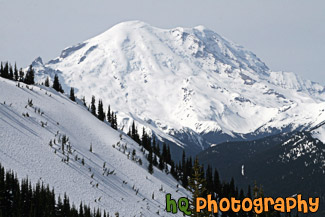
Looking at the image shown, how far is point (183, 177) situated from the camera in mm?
109688

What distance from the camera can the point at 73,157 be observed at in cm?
6850

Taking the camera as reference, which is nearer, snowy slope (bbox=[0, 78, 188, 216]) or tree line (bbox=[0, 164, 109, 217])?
tree line (bbox=[0, 164, 109, 217])

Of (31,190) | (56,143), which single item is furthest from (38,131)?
(31,190)

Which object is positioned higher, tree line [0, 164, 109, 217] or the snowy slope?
the snowy slope

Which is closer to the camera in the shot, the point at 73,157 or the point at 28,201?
the point at 28,201

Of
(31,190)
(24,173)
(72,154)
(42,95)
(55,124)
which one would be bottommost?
(31,190)

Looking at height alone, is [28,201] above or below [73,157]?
below

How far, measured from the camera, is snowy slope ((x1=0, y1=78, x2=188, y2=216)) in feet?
196

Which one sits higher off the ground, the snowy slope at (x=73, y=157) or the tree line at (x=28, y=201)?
the snowy slope at (x=73, y=157)

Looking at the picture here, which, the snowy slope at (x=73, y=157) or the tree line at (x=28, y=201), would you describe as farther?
the snowy slope at (x=73, y=157)

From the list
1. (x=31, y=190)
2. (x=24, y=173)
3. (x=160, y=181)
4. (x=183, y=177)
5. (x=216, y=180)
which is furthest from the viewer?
(x=216, y=180)

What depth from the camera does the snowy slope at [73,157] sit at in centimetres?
5975

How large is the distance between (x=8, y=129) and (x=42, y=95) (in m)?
27.1

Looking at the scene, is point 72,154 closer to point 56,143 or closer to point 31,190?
point 56,143
